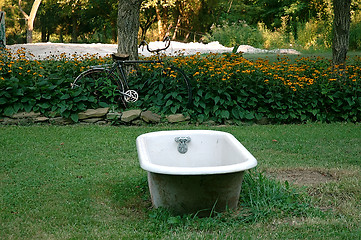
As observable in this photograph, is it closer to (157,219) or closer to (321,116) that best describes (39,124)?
(157,219)

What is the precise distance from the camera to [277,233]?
10.5 feet

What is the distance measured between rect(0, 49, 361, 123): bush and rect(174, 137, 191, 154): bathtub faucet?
2.83m

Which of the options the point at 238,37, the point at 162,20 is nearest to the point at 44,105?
the point at 238,37

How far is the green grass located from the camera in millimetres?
3268

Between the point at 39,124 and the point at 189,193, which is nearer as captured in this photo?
the point at 189,193

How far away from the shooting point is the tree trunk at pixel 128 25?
311 inches

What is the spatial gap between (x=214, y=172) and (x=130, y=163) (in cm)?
209

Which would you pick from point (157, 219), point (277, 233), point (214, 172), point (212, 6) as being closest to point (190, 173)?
point (214, 172)

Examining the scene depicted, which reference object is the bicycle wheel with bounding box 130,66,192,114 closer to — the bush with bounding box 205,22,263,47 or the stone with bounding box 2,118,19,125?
the stone with bounding box 2,118,19,125

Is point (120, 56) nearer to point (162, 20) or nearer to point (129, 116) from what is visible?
point (129, 116)

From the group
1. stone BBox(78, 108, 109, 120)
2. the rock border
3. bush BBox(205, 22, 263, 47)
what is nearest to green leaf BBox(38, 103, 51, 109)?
the rock border

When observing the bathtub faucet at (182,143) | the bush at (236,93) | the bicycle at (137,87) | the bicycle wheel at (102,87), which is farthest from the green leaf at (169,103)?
the bathtub faucet at (182,143)

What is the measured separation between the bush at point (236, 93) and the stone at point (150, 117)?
28cm

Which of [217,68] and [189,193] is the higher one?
[217,68]
